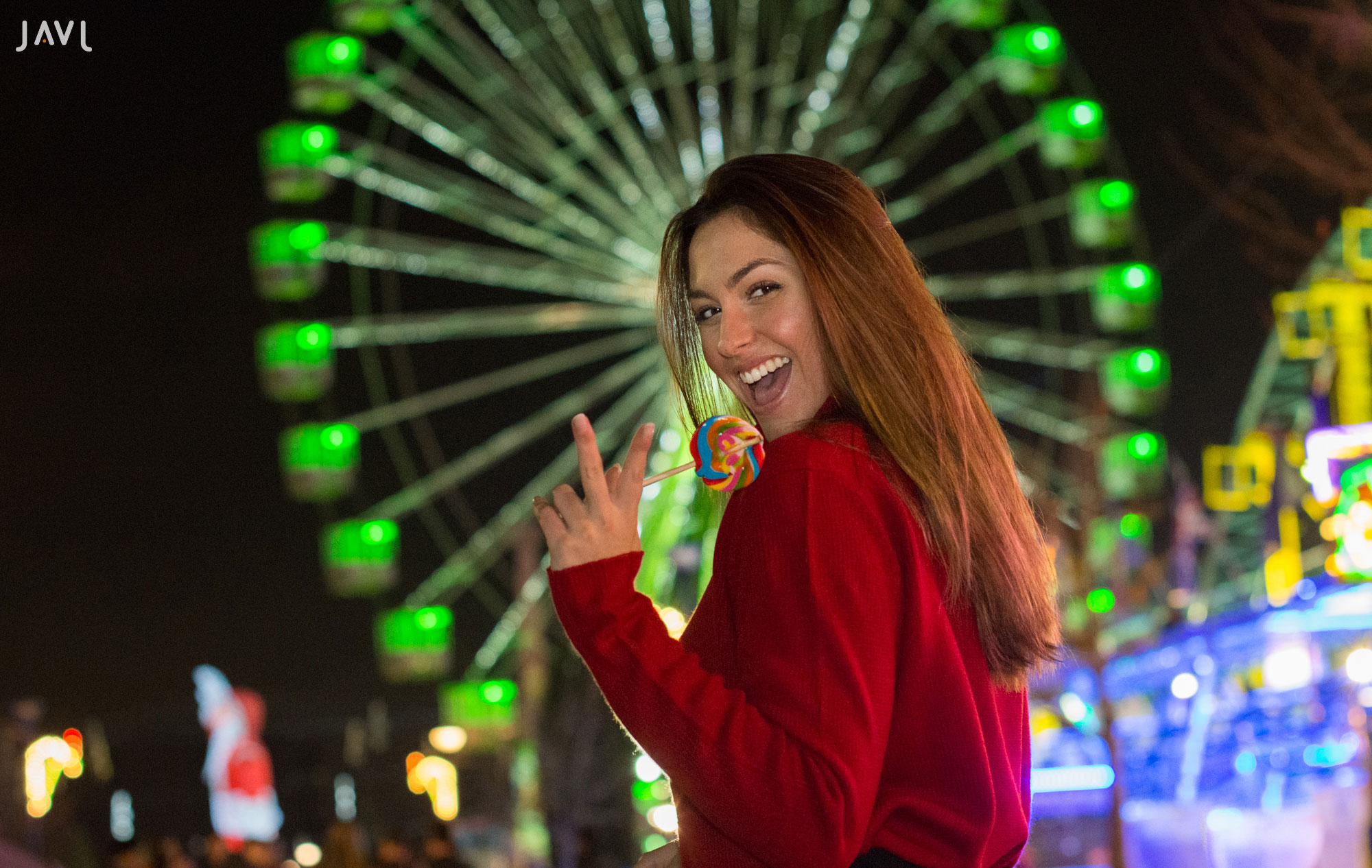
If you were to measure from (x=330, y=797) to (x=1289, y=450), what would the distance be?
18.8 m

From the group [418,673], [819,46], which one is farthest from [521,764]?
[819,46]

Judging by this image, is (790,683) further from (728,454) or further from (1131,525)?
(1131,525)

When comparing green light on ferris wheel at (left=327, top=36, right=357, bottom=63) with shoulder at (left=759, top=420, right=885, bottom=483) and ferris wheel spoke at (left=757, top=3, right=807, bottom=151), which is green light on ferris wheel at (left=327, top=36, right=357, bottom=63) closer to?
ferris wheel spoke at (left=757, top=3, right=807, bottom=151)

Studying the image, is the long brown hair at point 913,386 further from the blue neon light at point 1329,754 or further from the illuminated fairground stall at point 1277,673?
the blue neon light at point 1329,754

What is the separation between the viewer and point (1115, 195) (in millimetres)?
16812

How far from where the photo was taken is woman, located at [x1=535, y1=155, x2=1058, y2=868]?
1.64m

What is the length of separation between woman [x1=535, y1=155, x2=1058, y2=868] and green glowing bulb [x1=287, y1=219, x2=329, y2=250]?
15.1m

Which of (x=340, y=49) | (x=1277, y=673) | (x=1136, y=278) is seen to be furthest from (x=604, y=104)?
(x=1277, y=673)

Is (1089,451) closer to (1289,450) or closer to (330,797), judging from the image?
(1289,450)

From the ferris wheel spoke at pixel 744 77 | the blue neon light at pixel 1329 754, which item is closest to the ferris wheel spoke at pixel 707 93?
the ferris wheel spoke at pixel 744 77

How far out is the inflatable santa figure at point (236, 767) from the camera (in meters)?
12.7

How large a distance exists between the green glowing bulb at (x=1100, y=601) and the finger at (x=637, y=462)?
1599cm

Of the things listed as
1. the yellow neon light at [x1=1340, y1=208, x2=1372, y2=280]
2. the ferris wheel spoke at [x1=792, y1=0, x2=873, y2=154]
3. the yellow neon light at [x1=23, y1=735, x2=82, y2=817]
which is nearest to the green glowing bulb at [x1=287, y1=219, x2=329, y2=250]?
the ferris wheel spoke at [x1=792, y1=0, x2=873, y2=154]

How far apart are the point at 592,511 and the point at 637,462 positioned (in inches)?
3.9
